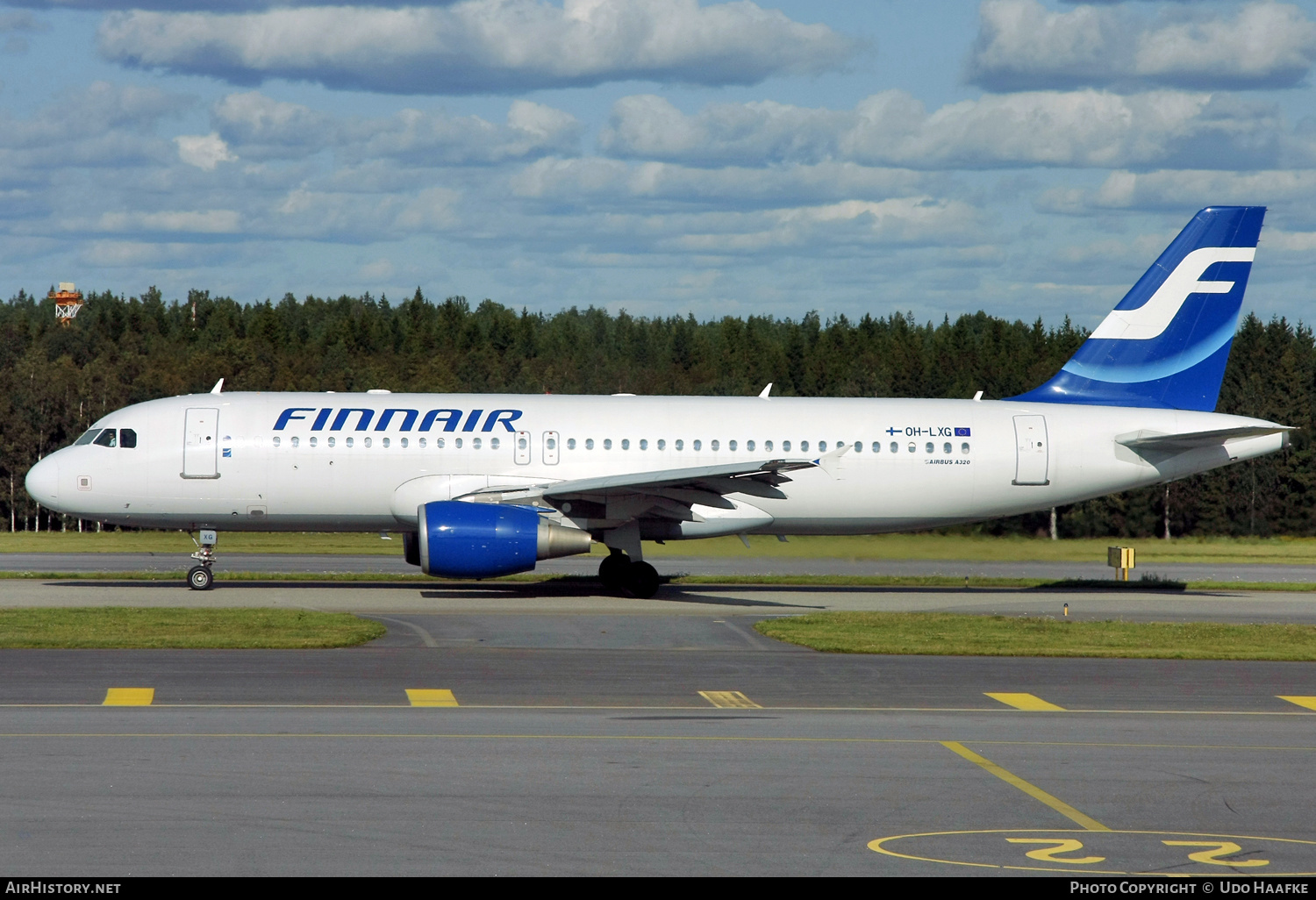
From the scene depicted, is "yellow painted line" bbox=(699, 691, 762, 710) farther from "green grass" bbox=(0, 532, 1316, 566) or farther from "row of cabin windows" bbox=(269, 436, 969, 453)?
"green grass" bbox=(0, 532, 1316, 566)

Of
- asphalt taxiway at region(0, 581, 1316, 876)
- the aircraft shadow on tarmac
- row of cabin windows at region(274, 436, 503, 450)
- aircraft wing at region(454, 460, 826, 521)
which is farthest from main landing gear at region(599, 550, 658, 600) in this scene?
asphalt taxiway at region(0, 581, 1316, 876)

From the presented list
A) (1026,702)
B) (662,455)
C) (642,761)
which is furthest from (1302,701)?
(662,455)

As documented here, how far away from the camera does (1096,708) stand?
1533 centimetres

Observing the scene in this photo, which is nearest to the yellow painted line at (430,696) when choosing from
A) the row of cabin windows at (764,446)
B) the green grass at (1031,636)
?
the green grass at (1031,636)

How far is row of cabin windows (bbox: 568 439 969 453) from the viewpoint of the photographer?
1105 inches

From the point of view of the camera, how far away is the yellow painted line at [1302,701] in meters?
15.8

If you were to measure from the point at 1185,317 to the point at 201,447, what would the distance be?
21.2 metres

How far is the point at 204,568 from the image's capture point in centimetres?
2727

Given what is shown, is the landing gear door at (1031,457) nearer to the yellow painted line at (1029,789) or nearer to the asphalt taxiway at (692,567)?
the asphalt taxiway at (692,567)

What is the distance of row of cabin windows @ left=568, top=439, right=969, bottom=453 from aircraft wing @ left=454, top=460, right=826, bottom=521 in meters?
0.72

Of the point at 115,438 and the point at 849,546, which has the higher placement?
the point at 115,438

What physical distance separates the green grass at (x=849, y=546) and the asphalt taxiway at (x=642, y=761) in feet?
31.8

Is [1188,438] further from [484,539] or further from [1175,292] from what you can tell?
[484,539]

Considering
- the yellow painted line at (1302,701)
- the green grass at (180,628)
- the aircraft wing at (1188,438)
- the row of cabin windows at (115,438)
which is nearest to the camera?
the yellow painted line at (1302,701)
